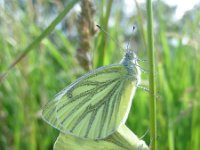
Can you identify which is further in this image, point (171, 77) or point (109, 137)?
point (171, 77)

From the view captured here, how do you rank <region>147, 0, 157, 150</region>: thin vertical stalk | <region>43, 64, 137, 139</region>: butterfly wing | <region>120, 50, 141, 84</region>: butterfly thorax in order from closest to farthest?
1. <region>147, 0, 157, 150</region>: thin vertical stalk
2. <region>43, 64, 137, 139</region>: butterfly wing
3. <region>120, 50, 141, 84</region>: butterfly thorax

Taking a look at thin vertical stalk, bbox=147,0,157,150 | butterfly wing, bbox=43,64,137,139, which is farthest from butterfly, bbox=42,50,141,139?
thin vertical stalk, bbox=147,0,157,150

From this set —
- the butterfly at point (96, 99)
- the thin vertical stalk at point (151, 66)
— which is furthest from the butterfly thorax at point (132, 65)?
the thin vertical stalk at point (151, 66)

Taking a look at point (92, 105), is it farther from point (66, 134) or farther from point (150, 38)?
point (150, 38)

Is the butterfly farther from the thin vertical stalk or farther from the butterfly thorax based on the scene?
the thin vertical stalk

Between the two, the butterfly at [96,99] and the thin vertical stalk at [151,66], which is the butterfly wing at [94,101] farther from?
the thin vertical stalk at [151,66]

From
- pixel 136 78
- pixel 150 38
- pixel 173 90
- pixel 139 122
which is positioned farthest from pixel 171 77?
pixel 150 38

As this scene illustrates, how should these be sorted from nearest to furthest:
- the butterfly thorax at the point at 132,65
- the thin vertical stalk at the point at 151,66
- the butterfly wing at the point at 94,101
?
the thin vertical stalk at the point at 151,66 → the butterfly wing at the point at 94,101 → the butterfly thorax at the point at 132,65
